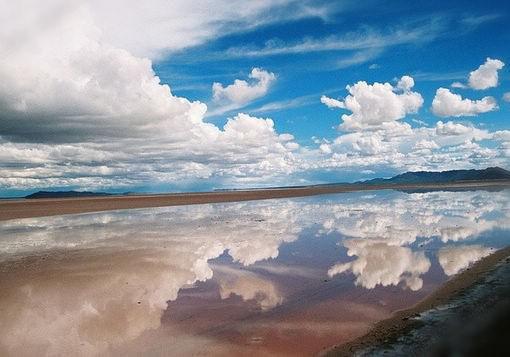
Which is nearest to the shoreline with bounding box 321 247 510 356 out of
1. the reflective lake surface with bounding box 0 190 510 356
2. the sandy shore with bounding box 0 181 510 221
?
the reflective lake surface with bounding box 0 190 510 356

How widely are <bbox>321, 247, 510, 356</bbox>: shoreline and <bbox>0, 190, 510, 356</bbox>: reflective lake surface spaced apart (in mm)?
361

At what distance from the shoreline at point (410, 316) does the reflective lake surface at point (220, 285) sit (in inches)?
14.2

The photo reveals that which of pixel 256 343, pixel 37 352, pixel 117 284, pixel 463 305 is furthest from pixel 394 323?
pixel 117 284

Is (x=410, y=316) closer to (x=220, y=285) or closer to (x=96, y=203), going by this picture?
(x=220, y=285)

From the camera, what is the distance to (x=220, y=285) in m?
14.7

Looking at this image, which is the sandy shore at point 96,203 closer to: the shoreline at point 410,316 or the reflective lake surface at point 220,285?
the reflective lake surface at point 220,285

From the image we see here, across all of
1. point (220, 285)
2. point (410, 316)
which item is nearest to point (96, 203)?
point (220, 285)

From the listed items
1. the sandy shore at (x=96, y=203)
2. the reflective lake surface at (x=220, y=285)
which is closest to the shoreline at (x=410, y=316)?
the reflective lake surface at (x=220, y=285)

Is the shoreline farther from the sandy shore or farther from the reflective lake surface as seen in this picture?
the sandy shore

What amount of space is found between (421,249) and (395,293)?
25.2 feet

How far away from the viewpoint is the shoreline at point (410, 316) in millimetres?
9047

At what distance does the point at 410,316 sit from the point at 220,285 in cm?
646

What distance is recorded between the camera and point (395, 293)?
514 inches

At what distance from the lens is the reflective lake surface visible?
10.1 m
